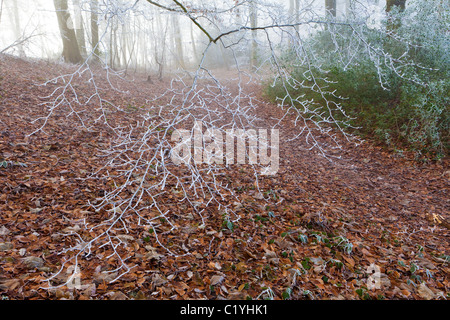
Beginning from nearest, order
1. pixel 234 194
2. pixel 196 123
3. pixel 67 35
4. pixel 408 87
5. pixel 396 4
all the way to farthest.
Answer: pixel 196 123, pixel 234 194, pixel 408 87, pixel 396 4, pixel 67 35

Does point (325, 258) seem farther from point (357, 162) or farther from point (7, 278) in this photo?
point (357, 162)

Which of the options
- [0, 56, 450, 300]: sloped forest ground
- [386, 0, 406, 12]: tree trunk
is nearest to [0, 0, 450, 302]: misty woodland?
[0, 56, 450, 300]: sloped forest ground

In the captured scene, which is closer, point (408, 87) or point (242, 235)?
point (242, 235)

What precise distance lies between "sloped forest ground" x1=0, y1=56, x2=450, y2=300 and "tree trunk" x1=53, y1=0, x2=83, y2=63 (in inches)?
189

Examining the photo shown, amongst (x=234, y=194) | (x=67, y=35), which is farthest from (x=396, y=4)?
(x=67, y=35)

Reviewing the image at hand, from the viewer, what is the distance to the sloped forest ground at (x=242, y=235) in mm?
2100

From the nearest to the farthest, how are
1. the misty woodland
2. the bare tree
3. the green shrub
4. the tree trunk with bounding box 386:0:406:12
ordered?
the bare tree, the misty woodland, the green shrub, the tree trunk with bounding box 386:0:406:12

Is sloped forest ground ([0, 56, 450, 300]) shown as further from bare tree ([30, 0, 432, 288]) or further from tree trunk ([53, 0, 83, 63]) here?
tree trunk ([53, 0, 83, 63])

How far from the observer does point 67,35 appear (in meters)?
8.48

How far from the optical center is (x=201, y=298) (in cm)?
205

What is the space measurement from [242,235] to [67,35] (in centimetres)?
897

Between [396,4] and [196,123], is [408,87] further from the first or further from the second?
[196,123]

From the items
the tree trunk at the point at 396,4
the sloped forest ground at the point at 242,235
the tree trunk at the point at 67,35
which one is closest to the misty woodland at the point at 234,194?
the sloped forest ground at the point at 242,235

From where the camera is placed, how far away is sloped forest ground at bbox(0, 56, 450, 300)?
210 centimetres
